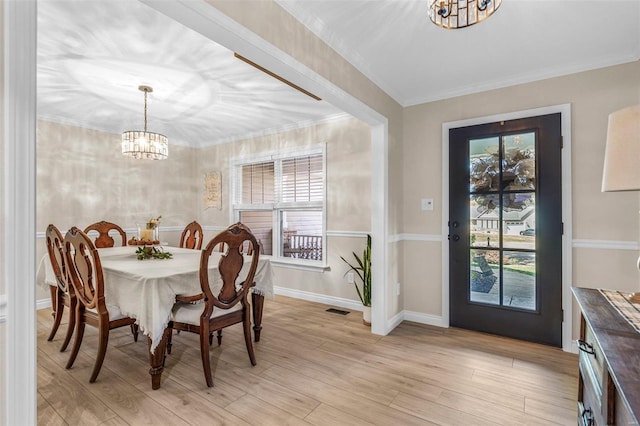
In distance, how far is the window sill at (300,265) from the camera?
4113mm

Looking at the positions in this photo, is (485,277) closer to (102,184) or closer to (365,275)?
(365,275)

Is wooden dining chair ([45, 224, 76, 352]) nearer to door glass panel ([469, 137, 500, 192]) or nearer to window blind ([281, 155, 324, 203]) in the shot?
window blind ([281, 155, 324, 203])

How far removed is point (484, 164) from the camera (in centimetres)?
303

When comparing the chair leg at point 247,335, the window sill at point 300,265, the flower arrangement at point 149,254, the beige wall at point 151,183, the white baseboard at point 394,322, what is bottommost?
the white baseboard at point 394,322

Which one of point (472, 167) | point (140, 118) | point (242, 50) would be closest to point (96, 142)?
point (140, 118)

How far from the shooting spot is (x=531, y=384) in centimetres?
216

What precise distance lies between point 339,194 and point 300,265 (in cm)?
110

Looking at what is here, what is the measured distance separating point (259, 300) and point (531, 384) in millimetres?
2120

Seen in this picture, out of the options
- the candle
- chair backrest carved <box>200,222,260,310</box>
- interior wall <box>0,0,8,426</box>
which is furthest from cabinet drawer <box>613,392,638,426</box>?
the candle

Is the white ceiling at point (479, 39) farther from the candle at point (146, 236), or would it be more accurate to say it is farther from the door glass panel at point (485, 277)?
the candle at point (146, 236)

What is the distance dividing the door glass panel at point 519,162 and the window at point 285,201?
2.02 m

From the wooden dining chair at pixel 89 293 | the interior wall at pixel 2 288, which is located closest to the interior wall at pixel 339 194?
the wooden dining chair at pixel 89 293

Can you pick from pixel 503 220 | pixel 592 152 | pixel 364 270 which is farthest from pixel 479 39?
pixel 364 270

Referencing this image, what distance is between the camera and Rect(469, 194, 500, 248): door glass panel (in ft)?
9.75
